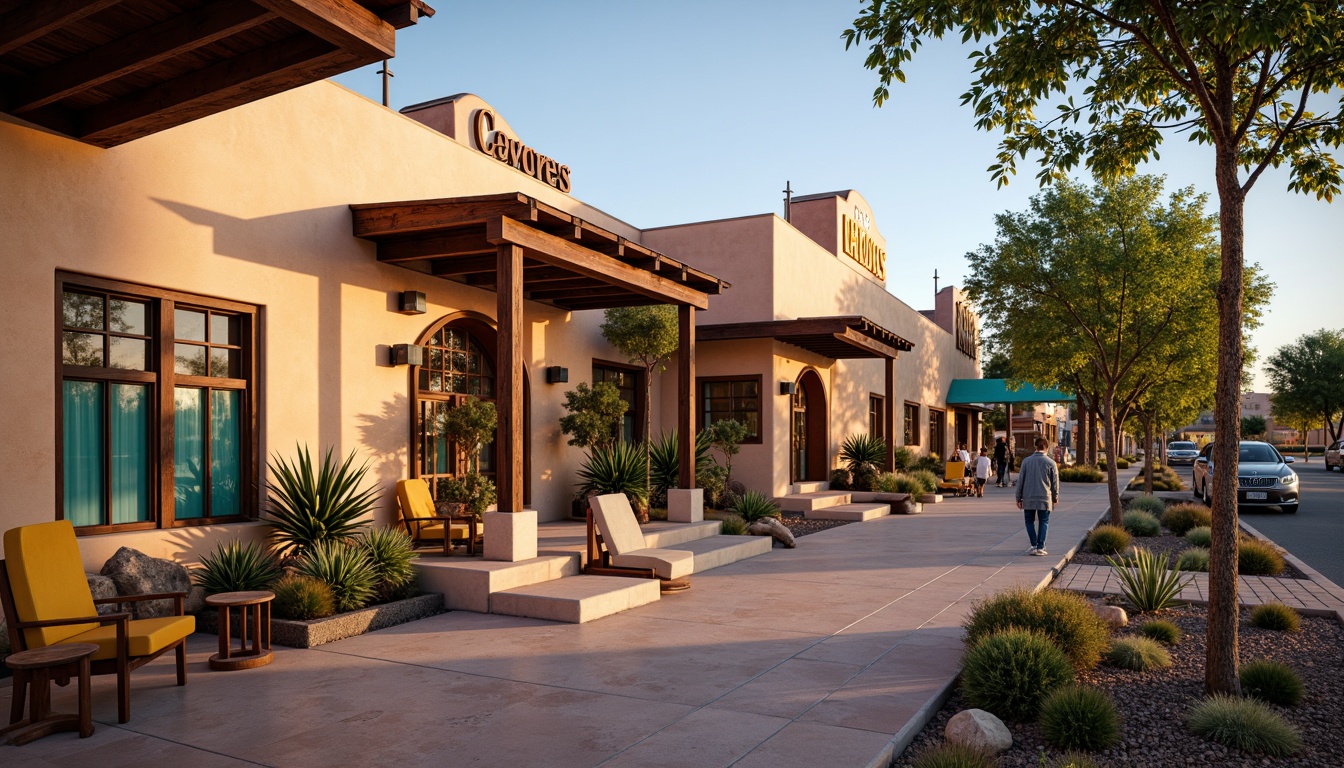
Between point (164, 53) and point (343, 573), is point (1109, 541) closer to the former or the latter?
point (343, 573)

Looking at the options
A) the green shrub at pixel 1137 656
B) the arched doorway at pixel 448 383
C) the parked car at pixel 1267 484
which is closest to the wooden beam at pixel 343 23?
the arched doorway at pixel 448 383

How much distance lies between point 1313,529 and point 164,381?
1866cm

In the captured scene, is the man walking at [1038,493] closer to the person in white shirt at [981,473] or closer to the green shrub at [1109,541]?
the green shrub at [1109,541]

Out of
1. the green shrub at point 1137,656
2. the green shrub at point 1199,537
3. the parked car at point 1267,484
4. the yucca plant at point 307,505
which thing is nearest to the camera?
the green shrub at point 1137,656

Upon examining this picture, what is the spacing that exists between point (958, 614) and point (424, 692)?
16.2ft

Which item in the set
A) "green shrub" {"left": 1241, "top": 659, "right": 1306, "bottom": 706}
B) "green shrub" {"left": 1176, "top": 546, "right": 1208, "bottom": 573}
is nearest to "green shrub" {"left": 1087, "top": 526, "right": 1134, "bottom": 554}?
"green shrub" {"left": 1176, "top": 546, "right": 1208, "bottom": 573}

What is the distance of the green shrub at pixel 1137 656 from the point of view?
21.1 ft

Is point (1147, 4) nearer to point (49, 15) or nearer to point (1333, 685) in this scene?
point (1333, 685)

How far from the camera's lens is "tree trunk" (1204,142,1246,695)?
18.5 ft

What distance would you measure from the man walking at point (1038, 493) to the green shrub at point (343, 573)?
8367 millimetres

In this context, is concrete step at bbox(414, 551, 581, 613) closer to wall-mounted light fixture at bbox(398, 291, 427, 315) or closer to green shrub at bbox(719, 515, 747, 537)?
wall-mounted light fixture at bbox(398, 291, 427, 315)

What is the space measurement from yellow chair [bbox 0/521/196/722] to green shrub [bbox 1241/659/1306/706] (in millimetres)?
7016

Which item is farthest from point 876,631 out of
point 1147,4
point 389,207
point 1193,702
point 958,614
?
point 389,207

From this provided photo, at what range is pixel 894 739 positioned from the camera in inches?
193
